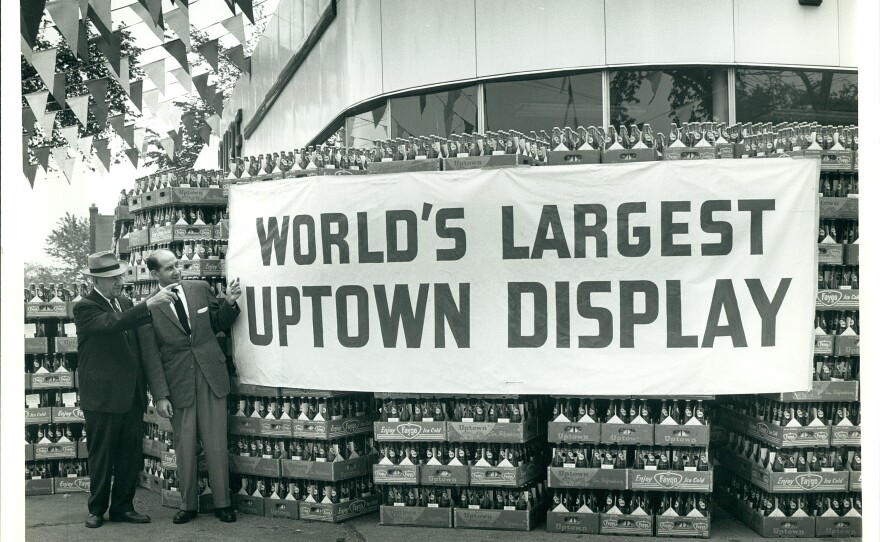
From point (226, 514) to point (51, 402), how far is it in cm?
254

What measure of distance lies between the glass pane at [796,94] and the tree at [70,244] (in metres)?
30.6

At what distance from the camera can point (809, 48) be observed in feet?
29.0

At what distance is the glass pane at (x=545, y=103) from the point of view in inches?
358

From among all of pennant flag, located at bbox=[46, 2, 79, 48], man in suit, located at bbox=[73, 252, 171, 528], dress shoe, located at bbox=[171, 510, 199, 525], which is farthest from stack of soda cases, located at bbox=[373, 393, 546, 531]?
pennant flag, located at bbox=[46, 2, 79, 48]

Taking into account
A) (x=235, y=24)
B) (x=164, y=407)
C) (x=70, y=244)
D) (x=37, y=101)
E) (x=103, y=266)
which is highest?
(x=235, y=24)

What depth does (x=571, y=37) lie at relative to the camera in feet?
29.7

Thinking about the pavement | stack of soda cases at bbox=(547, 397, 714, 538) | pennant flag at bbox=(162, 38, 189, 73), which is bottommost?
the pavement

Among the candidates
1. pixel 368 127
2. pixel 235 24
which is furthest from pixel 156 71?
pixel 368 127

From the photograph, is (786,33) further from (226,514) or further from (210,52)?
(226,514)

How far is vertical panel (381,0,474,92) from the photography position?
9500mm

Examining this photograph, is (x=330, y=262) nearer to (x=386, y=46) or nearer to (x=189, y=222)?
(x=189, y=222)

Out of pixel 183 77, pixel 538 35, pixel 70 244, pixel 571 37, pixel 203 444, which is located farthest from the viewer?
pixel 70 244

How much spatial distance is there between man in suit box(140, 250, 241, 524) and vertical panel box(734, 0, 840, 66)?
573 centimetres

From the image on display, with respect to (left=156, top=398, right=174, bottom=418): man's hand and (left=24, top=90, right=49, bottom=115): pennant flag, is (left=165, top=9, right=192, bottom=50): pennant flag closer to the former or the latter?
(left=24, top=90, right=49, bottom=115): pennant flag
